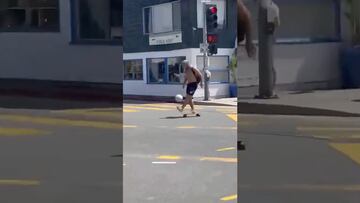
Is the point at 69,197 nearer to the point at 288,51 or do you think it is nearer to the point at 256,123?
the point at 256,123

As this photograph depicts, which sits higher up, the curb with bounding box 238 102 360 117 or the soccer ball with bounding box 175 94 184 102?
the soccer ball with bounding box 175 94 184 102

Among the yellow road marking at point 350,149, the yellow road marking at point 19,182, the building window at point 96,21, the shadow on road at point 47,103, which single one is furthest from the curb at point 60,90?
the yellow road marking at point 350,149

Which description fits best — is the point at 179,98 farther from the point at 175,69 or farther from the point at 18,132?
the point at 18,132

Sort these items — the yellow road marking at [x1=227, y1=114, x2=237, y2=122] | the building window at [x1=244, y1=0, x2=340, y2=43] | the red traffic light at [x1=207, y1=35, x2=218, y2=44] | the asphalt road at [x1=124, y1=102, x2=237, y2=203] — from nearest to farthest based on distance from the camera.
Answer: the building window at [x1=244, y1=0, x2=340, y2=43]
the red traffic light at [x1=207, y1=35, x2=218, y2=44]
the yellow road marking at [x1=227, y1=114, x2=237, y2=122]
the asphalt road at [x1=124, y1=102, x2=237, y2=203]

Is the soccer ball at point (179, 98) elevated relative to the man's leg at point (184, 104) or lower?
elevated

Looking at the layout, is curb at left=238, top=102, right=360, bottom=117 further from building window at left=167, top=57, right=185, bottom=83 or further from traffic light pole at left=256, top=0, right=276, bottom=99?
building window at left=167, top=57, right=185, bottom=83

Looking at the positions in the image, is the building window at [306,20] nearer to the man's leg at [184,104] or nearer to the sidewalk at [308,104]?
the sidewalk at [308,104]

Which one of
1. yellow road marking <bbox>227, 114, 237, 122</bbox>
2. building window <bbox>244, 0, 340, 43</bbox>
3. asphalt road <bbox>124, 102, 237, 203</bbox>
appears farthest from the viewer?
asphalt road <bbox>124, 102, 237, 203</bbox>

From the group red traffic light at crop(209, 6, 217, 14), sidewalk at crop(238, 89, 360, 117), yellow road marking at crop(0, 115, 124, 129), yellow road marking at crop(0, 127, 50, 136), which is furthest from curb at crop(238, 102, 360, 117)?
yellow road marking at crop(0, 127, 50, 136)
